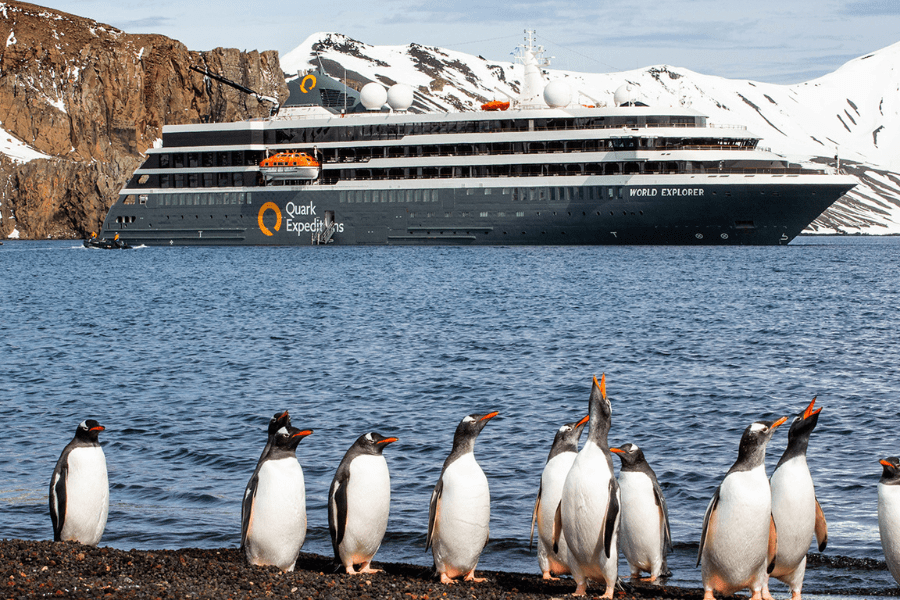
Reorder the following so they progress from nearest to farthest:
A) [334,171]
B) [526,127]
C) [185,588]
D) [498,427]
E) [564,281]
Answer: [185,588] < [498,427] < [564,281] < [526,127] < [334,171]

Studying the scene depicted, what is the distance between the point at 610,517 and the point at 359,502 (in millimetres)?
2244

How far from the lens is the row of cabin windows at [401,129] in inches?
2805

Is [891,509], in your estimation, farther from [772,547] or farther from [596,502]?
[596,502]

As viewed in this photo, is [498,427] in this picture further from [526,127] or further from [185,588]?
[526,127]

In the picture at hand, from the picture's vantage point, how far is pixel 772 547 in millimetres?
7645

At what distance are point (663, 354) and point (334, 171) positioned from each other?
60.0 metres

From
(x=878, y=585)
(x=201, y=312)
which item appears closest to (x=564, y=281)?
(x=201, y=312)

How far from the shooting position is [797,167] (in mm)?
69562

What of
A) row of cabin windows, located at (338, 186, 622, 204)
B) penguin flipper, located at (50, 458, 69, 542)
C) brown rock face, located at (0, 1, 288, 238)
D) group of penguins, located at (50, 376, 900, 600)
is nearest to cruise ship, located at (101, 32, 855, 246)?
row of cabin windows, located at (338, 186, 622, 204)

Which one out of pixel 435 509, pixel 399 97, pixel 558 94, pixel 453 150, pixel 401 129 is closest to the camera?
pixel 435 509

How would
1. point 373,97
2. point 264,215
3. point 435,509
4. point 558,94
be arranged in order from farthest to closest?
1. point 373,97
2. point 264,215
3. point 558,94
4. point 435,509

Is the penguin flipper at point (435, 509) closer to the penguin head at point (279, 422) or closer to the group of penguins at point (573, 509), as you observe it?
the group of penguins at point (573, 509)

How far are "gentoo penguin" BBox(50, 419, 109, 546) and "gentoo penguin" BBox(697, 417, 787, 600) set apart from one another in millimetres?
5459

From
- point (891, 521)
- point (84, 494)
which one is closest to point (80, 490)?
point (84, 494)
